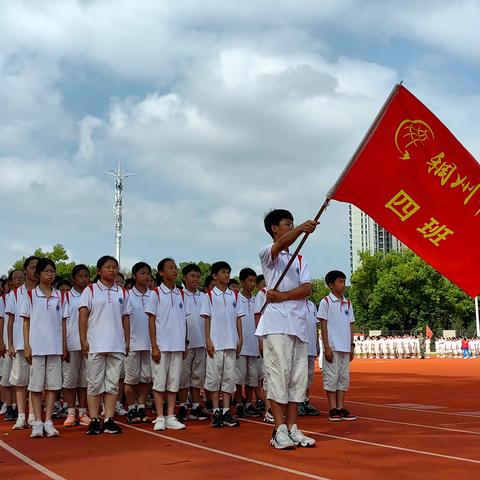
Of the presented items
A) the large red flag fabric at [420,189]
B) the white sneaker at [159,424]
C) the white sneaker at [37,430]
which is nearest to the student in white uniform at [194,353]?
the white sneaker at [159,424]

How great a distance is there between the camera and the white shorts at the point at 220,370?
7719mm

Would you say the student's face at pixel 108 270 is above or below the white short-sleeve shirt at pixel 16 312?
above

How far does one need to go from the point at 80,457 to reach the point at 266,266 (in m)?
2.20

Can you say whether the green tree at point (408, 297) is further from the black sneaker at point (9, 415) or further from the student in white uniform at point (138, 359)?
the black sneaker at point (9, 415)

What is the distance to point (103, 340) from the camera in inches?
275

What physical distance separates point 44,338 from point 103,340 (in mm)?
654

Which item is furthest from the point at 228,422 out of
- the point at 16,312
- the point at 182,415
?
the point at 16,312

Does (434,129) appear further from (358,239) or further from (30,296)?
(358,239)

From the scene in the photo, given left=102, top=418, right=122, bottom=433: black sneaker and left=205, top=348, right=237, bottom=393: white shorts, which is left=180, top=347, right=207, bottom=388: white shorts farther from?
left=102, top=418, right=122, bottom=433: black sneaker

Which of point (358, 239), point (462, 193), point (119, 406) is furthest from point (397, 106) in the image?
point (358, 239)

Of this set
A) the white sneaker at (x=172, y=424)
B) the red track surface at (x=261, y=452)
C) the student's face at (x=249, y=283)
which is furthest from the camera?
the student's face at (x=249, y=283)

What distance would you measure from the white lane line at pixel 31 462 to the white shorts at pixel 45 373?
72 centimetres

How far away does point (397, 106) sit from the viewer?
619 cm

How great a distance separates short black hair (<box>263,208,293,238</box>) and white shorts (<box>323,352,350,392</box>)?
8.46ft
